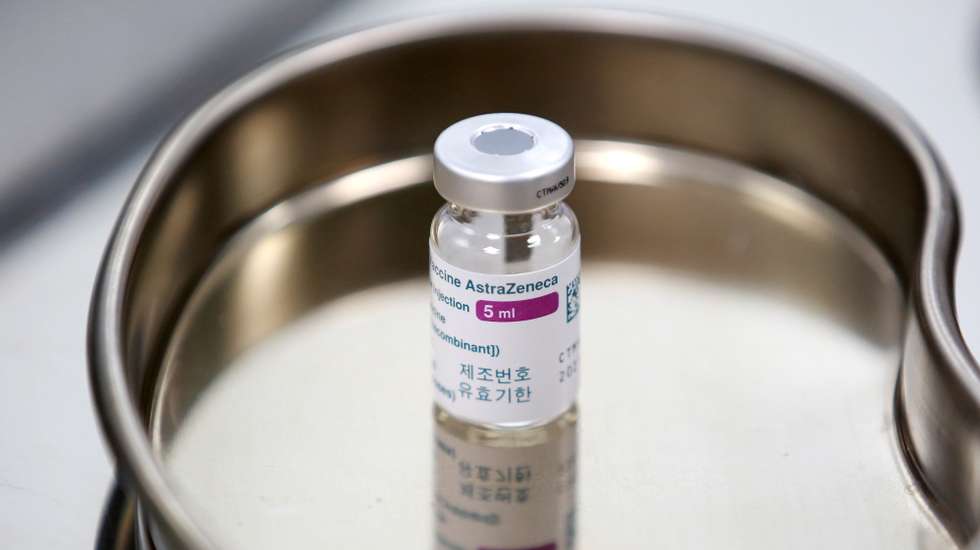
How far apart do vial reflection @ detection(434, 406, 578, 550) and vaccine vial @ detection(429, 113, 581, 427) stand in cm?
1

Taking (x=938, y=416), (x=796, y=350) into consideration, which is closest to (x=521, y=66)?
(x=796, y=350)

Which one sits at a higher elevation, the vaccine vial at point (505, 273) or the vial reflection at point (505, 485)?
the vaccine vial at point (505, 273)

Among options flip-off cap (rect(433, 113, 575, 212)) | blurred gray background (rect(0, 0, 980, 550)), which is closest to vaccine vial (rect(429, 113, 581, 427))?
flip-off cap (rect(433, 113, 575, 212))

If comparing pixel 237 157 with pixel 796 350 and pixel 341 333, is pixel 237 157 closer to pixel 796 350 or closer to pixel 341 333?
pixel 341 333

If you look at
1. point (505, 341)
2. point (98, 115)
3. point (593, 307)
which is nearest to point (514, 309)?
point (505, 341)

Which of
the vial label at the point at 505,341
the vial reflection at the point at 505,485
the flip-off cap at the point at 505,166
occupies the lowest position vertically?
the vial reflection at the point at 505,485

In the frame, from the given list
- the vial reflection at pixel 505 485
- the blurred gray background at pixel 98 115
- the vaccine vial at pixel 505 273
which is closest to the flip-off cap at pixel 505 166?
the vaccine vial at pixel 505 273

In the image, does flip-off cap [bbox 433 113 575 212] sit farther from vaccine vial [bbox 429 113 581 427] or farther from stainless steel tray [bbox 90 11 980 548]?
stainless steel tray [bbox 90 11 980 548]

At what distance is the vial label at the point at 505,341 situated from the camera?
71 centimetres

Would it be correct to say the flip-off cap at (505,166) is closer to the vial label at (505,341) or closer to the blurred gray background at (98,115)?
the vial label at (505,341)

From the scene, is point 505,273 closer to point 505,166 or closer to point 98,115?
point 505,166

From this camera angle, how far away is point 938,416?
727mm

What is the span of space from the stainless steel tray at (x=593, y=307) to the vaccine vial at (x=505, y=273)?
Answer: 0.13 ft

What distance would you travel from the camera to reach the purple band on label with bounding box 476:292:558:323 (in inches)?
27.8
